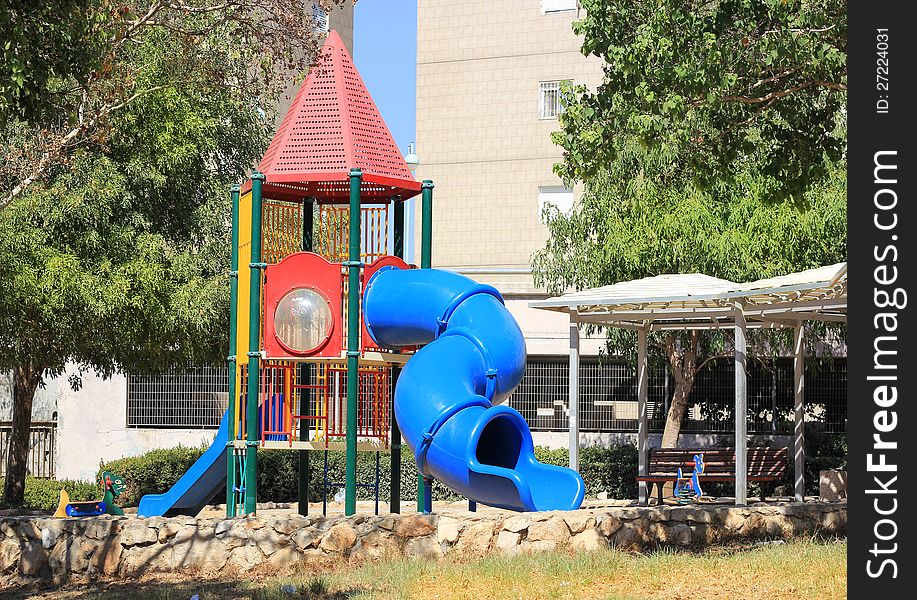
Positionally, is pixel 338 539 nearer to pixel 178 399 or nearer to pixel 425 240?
pixel 425 240

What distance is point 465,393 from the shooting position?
43.0ft

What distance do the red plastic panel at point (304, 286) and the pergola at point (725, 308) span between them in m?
3.86

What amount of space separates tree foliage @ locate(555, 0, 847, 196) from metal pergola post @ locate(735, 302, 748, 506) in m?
2.90

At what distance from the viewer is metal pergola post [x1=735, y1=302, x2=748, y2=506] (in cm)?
1692

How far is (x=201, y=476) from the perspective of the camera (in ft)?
53.3

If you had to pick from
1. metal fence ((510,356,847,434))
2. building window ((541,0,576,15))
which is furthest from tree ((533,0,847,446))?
building window ((541,0,576,15))

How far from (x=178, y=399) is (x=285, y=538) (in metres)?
17.0

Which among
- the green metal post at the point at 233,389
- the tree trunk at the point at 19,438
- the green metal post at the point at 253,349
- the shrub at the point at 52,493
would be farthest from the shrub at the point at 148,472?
the green metal post at the point at 253,349

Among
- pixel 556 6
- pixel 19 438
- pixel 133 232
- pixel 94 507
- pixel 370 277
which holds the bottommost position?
pixel 94 507

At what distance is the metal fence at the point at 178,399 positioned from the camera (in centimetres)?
2973

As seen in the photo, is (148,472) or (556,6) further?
(556,6)

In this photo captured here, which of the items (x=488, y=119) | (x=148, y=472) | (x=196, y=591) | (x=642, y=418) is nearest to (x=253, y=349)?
(x=196, y=591)

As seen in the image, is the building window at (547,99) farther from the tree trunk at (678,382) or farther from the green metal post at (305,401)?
the green metal post at (305,401)

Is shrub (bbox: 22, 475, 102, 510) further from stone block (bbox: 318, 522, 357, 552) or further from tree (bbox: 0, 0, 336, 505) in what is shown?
stone block (bbox: 318, 522, 357, 552)
